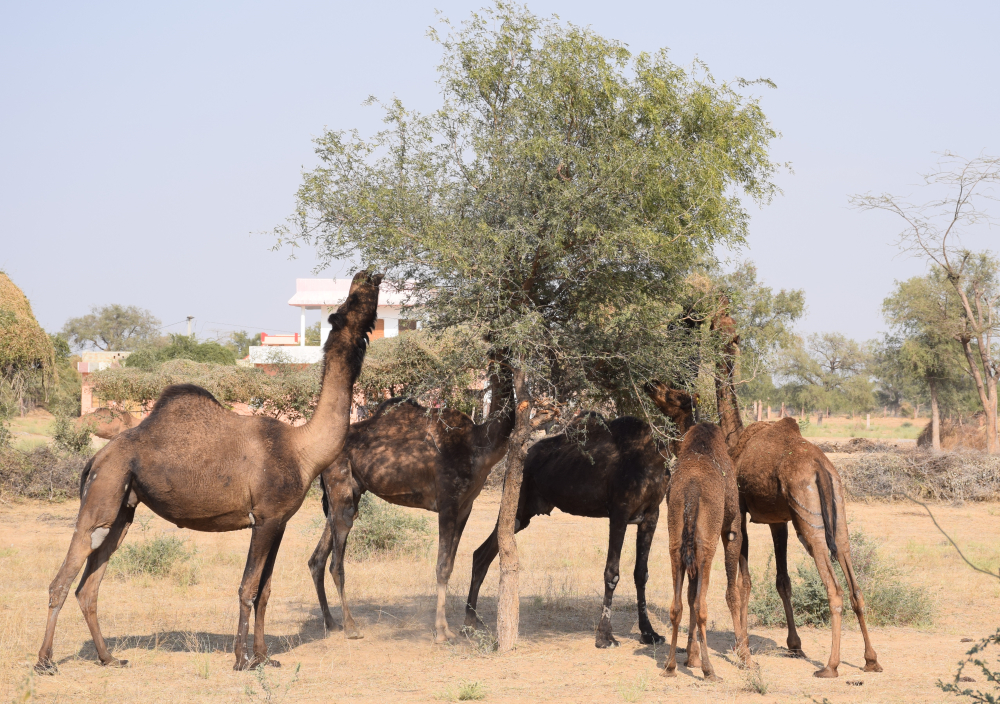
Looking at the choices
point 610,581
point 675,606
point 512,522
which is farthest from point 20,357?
point 675,606

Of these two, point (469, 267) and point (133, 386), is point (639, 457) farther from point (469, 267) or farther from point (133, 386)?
point (133, 386)

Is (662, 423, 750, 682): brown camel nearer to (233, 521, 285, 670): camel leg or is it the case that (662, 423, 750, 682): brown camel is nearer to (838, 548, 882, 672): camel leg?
(838, 548, 882, 672): camel leg

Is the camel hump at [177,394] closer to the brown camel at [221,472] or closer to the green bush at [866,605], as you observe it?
the brown camel at [221,472]

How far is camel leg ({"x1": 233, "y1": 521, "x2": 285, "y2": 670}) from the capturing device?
834 cm

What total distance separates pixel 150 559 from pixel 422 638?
18.9 feet

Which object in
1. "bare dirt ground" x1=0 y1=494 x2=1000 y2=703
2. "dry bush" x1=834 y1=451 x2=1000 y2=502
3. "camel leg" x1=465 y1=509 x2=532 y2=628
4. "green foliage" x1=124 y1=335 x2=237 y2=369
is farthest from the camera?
"green foliage" x1=124 y1=335 x2=237 y2=369

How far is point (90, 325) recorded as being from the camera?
90.9 meters

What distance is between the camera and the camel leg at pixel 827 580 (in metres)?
8.06

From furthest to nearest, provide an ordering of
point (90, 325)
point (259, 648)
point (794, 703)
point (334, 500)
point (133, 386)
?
point (90, 325) → point (133, 386) → point (334, 500) → point (259, 648) → point (794, 703)

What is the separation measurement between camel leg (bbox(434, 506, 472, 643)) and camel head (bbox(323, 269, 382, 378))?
2404 mm

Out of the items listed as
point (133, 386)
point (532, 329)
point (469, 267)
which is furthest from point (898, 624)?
point (133, 386)

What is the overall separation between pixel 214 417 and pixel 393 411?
9.21ft

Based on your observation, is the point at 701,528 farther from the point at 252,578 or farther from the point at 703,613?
the point at 252,578

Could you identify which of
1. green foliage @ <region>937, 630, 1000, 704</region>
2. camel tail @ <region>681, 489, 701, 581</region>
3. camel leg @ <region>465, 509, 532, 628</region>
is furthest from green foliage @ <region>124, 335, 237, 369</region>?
green foliage @ <region>937, 630, 1000, 704</region>
